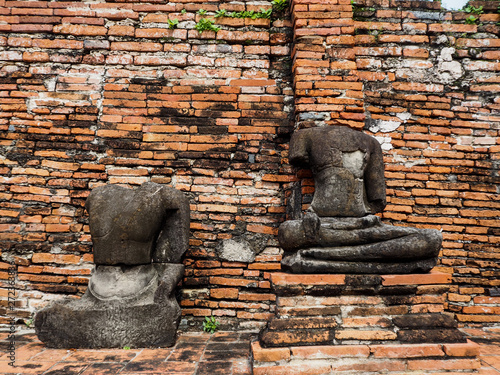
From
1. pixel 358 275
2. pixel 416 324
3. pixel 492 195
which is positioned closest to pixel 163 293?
pixel 358 275

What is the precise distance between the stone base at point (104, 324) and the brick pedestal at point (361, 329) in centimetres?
88

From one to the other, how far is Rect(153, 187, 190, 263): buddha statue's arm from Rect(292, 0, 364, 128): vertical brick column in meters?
A: 1.48

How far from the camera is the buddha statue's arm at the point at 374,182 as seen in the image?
3121 millimetres

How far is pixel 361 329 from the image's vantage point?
93.4 inches

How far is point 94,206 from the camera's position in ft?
9.52

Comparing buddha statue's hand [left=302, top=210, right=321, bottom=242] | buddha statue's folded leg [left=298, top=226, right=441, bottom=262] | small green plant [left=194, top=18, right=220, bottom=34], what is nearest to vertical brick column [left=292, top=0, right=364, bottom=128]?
small green plant [left=194, top=18, right=220, bottom=34]

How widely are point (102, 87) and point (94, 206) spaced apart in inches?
63.7

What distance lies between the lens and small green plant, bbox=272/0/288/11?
3891mm

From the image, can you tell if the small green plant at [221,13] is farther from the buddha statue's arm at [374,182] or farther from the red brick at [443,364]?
the red brick at [443,364]

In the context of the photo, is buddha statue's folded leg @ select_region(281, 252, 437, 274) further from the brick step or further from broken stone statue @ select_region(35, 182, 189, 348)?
broken stone statue @ select_region(35, 182, 189, 348)

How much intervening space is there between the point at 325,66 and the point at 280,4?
1051mm

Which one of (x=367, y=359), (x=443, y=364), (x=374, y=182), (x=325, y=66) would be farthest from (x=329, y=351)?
(x=325, y=66)

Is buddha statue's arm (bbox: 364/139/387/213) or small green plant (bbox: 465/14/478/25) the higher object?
small green plant (bbox: 465/14/478/25)

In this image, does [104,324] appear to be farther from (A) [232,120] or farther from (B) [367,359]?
(A) [232,120]
